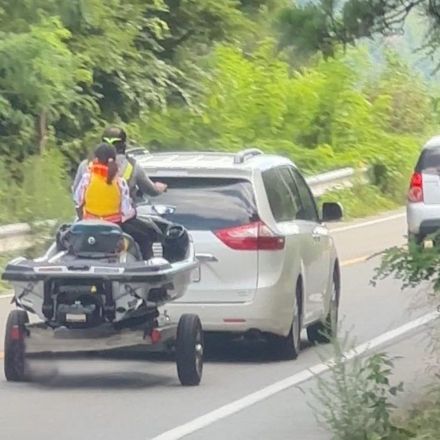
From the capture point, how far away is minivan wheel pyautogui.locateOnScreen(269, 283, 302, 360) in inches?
604

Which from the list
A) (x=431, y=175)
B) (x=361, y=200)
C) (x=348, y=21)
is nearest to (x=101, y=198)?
(x=348, y=21)

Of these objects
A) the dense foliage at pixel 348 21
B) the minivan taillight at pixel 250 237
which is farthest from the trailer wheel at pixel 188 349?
the dense foliage at pixel 348 21

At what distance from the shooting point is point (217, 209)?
48.8 feet

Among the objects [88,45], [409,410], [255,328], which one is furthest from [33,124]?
[409,410]

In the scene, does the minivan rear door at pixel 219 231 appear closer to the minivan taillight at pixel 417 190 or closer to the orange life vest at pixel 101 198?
the orange life vest at pixel 101 198

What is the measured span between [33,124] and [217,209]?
36.6 feet

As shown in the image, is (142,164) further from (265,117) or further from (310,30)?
(265,117)

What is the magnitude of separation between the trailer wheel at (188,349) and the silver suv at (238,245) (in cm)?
103

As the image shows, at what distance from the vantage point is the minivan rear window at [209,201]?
14.8m

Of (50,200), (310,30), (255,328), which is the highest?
(310,30)

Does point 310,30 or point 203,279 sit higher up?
point 310,30

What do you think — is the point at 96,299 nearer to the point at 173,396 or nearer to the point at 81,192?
the point at 173,396

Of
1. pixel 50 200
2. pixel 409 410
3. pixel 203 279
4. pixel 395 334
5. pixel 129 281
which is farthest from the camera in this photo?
pixel 50 200

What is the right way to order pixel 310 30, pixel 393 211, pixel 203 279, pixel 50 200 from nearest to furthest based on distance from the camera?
pixel 310 30, pixel 203 279, pixel 50 200, pixel 393 211
